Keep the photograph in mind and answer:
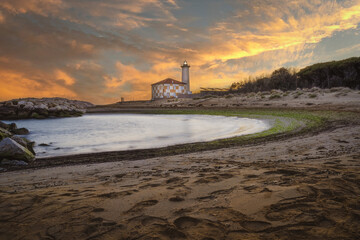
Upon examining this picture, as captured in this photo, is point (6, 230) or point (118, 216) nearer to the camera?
point (6, 230)

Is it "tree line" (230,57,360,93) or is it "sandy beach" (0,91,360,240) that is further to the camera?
"tree line" (230,57,360,93)

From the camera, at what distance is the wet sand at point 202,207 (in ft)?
5.71

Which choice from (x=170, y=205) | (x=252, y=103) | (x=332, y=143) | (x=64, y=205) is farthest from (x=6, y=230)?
(x=252, y=103)

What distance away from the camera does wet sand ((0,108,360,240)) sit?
1.74 m

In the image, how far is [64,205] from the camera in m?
2.32

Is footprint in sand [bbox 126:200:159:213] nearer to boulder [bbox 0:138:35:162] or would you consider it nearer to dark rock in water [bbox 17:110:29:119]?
boulder [bbox 0:138:35:162]

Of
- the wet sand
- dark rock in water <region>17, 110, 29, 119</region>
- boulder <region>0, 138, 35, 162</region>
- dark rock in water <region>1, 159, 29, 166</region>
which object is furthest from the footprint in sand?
dark rock in water <region>17, 110, 29, 119</region>

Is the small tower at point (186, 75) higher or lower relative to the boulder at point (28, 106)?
higher

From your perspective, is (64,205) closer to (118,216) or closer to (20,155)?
(118,216)

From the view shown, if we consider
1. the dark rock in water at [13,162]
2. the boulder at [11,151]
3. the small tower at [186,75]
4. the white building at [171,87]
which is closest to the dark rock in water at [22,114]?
the boulder at [11,151]

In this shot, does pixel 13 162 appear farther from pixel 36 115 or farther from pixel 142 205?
pixel 36 115

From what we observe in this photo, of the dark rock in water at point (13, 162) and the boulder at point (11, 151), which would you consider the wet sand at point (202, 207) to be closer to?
the dark rock in water at point (13, 162)

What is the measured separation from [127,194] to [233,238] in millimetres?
1406

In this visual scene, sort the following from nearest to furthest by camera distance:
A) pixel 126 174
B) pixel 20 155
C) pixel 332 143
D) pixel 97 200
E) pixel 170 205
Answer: pixel 170 205
pixel 97 200
pixel 126 174
pixel 332 143
pixel 20 155
